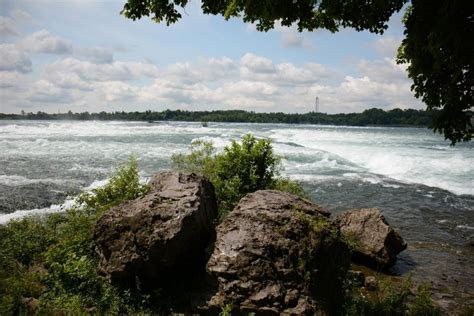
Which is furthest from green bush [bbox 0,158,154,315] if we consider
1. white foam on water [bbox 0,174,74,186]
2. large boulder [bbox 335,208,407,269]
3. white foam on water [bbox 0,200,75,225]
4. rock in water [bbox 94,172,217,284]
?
white foam on water [bbox 0,174,74,186]

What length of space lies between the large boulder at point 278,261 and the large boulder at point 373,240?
386cm

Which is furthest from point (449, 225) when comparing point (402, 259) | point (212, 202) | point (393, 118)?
point (393, 118)

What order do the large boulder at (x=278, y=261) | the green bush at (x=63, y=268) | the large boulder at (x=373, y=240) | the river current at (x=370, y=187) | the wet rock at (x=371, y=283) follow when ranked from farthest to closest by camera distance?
the river current at (x=370, y=187) → the large boulder at (x=373, y=240) → the wet rock at (x=371, y=283) → the green bush at (x=63, y=268) → the large boulder at (x=278, y=261)

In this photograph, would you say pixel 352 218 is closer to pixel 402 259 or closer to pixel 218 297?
pixel 402 259

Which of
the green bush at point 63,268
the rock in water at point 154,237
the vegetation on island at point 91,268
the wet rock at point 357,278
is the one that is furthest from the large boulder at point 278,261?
the green bush at point 63,268

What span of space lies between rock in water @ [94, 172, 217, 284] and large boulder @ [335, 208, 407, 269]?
5.50m

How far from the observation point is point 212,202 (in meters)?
9.52

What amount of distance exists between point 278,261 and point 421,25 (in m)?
5.15

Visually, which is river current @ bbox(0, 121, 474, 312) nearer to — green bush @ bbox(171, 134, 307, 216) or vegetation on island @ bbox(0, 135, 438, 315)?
green bush @ bbox(171, 134, 307, 216)

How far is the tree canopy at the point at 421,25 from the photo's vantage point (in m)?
5.98

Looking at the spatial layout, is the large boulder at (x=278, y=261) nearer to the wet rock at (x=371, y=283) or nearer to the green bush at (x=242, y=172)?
the wet rock at (x=371, y=283)

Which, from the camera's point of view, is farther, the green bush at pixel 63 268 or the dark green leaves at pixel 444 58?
the green bush at pixel 63 268

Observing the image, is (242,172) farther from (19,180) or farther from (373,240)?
(19,180)

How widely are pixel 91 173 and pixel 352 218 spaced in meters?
19.9
